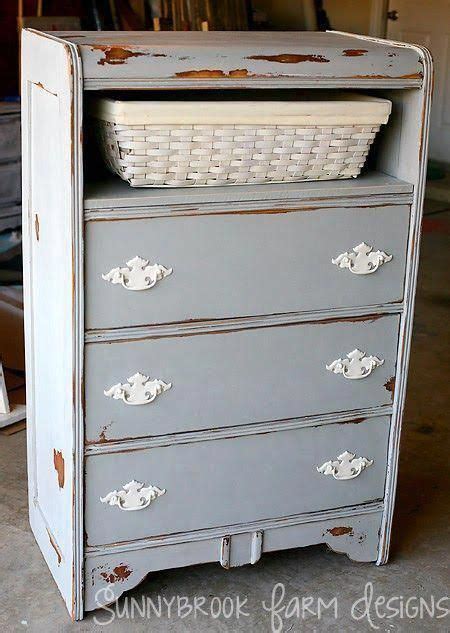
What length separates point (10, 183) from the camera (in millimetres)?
3607

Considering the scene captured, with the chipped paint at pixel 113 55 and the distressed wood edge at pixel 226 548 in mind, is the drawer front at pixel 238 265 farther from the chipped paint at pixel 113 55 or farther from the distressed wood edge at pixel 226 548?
the distressed wood edge at pixel 226 548

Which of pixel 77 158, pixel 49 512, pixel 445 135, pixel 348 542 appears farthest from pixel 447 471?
pixel 445 135

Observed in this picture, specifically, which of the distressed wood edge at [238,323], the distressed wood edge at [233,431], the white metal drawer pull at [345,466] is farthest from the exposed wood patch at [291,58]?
the white metal drawer pull at [345,466]

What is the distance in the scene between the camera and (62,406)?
191 cm

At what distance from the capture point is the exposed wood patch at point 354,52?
1.83 m

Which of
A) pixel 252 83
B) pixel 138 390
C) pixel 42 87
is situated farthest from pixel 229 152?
pixel 138 390

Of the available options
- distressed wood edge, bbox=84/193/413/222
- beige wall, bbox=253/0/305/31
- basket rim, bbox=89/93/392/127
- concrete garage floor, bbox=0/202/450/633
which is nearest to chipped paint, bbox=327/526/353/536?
concrete garage floor, bbox=0/202/450/633

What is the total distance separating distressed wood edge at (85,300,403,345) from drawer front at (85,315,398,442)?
10 millimetres

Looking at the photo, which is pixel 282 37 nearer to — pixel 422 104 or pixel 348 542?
pixel 422 104

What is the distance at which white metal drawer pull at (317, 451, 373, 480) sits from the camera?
2.09m

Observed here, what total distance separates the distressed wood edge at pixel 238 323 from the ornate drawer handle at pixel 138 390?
0.09m

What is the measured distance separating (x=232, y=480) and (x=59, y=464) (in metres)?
0.37

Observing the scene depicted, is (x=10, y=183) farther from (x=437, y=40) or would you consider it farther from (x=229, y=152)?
(x=437, y=40)

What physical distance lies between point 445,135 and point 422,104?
5113 millimetres
